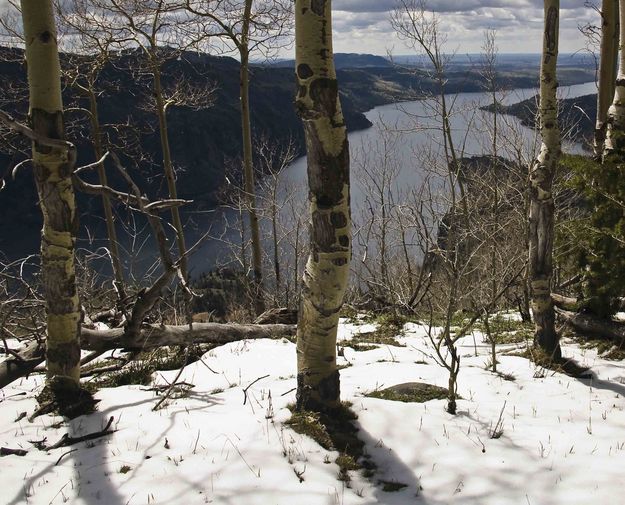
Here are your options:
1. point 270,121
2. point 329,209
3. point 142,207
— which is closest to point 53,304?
point 142,207

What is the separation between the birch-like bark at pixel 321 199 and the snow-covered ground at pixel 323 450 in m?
0.58

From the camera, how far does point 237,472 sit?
331 cm

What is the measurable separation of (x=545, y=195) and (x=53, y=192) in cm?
466

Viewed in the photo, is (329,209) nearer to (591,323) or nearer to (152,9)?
(591,323)

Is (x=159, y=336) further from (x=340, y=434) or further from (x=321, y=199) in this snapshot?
(x=321, y=199)

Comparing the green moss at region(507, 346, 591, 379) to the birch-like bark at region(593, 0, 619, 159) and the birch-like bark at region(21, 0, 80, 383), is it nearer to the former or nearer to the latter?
the birch-like bark at region(21, 0, 80, 383)

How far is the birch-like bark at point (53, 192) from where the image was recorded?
3809 mm

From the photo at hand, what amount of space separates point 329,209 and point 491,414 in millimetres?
2292

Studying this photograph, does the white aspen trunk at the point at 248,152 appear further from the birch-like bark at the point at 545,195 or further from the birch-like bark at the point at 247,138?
the birch-like bark at the point at 545,195

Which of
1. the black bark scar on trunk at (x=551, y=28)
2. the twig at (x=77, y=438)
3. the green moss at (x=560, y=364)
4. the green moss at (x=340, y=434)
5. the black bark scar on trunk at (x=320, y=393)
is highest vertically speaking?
the black bark scar on trunk at (x=551, y=28)

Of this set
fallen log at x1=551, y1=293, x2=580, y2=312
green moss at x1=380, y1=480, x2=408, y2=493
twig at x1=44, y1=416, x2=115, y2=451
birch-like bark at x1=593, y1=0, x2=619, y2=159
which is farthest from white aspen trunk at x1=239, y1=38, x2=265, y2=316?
green moss at x1=380, y1=480, x2=408, y2=493

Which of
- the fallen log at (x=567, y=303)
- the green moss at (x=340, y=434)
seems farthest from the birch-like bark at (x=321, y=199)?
the fallen log at (x=567, y=303)

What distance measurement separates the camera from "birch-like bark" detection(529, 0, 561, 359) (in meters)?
5.00

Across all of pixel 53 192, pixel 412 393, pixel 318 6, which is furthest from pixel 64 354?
pixel 318 6
